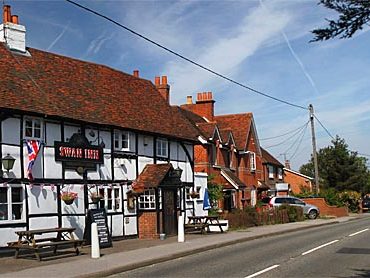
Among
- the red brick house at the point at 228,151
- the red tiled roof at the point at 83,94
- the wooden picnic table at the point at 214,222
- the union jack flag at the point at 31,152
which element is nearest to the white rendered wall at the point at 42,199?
the union jack flag at the point at 31,152

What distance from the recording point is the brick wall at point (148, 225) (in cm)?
2283

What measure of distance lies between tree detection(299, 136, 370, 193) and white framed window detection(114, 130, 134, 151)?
124 ft

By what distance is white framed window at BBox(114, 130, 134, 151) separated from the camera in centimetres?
2223

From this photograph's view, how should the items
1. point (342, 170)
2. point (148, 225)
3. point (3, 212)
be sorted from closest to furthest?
point (3, 212) < point (148, 225) < point (342, 170)

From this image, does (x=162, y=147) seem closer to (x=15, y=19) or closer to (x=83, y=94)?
(x=83, y=94)

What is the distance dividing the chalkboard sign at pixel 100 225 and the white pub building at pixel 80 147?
1.24 feet

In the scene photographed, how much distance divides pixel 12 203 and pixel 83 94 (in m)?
6.38

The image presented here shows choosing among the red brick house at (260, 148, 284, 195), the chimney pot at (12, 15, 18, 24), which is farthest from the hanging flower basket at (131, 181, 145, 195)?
the red brick house at (260, 148, 284, 195)

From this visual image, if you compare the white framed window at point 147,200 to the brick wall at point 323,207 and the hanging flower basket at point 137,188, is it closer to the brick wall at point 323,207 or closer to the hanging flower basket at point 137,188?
the hanging flower basket at point 137,188

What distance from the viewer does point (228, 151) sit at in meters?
39.8

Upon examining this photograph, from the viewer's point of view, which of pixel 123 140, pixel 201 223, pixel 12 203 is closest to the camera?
pixel 12 203

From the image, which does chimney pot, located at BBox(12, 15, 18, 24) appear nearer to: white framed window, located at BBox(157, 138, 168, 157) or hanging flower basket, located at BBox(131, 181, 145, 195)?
hanging flower basket, located at BBox(131, 181, 145, 195)

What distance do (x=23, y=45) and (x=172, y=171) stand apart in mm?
7988

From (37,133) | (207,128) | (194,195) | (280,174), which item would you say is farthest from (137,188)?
(280,174)
